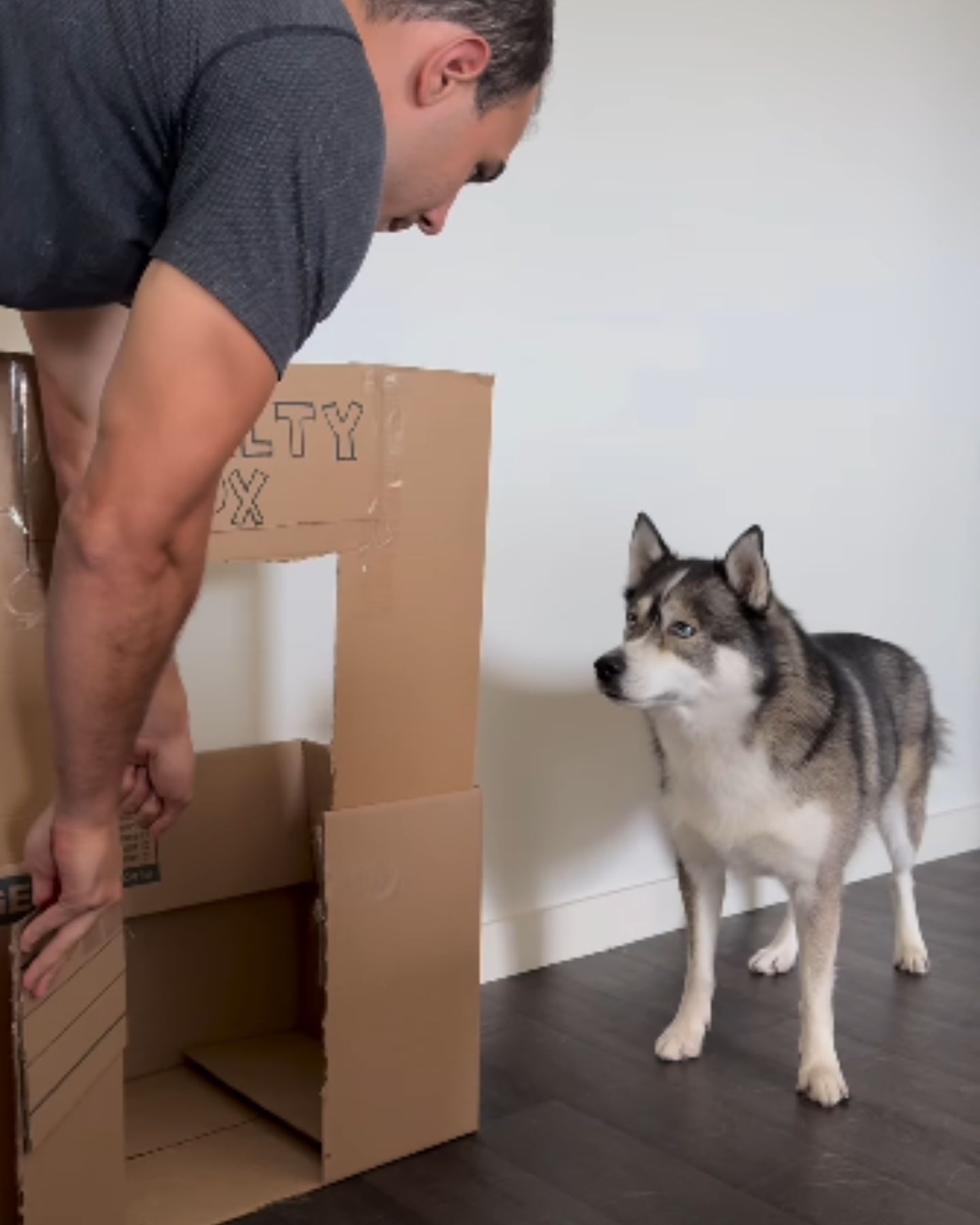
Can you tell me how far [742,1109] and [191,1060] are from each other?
77 cm

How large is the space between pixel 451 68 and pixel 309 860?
1276mm

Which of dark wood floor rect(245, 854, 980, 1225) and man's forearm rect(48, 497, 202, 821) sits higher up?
man's forearm rect(48, 497, 202, 821)

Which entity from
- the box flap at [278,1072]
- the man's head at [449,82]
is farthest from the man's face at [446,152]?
the box flap at [278,1072]

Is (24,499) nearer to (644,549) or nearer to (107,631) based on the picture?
(107,631)

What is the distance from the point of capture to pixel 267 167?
31.3 inches

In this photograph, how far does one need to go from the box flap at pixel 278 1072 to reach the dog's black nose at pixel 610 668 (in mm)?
635

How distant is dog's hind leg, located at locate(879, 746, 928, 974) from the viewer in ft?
8.16

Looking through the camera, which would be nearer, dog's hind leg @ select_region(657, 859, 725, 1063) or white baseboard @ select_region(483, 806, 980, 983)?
dog's hind leg @ select_region(657, 859, 725, 1063)

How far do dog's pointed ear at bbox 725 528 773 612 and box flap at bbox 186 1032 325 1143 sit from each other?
2.84 ft

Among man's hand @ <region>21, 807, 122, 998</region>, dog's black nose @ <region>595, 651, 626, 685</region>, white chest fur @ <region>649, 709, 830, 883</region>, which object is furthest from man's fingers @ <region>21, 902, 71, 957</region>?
white chest fur @ <region>649, 709, 830, 883</region>

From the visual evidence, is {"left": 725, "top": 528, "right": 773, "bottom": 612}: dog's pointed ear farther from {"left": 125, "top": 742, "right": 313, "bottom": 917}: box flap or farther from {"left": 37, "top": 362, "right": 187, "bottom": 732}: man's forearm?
{"left": 37, "top": 362, "right": 187, "bottom": 732}: man's forearm

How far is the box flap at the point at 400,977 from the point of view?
164 centimetres

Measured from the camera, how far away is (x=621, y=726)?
8.54 ft

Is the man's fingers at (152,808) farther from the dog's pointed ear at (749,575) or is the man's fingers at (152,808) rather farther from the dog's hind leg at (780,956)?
the dog's hind leg at (780,956)
